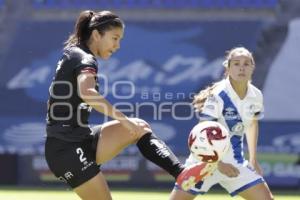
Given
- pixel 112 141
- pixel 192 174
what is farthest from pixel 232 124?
pixel 112 141

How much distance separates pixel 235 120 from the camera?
6.40m

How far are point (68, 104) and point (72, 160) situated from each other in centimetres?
40

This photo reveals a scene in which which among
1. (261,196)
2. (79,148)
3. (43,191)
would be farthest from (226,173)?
(43,191)

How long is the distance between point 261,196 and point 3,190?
7050mm

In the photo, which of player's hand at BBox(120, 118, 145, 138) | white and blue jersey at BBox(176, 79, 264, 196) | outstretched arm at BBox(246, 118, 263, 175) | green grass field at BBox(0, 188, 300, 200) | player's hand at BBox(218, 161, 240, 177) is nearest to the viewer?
player's hand at BBox(120, 118, 145, 138)

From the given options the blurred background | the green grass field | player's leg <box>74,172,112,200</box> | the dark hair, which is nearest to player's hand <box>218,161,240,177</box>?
player's leg <box>74,172,112,200</box>

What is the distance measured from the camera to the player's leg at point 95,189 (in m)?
5.80

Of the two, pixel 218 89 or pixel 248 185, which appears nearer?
pixel 248 185

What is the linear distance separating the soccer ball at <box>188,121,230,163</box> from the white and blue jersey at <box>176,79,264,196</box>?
197 mm

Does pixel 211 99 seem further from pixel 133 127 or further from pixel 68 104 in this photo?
pixel 68 104

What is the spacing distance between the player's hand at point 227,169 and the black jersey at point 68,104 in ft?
3.37

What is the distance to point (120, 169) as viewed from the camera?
13109mm

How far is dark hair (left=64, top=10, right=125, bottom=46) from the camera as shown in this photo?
19.3 feet

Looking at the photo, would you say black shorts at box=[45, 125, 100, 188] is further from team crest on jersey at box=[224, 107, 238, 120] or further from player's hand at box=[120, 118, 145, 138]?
team crest on jersey at box=[224, 107, 238, 120]
